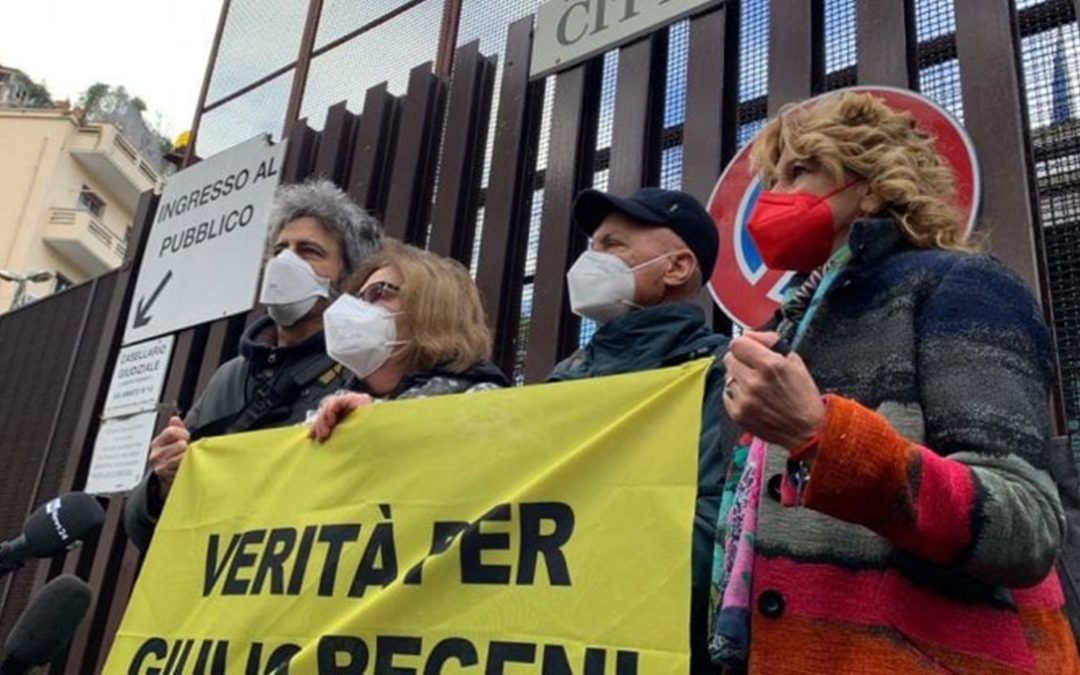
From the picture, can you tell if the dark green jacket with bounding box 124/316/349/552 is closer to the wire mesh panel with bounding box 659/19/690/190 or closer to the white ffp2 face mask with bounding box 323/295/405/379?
the white ffp2 face mask with bounding box 323/295/405/379

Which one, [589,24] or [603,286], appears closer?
[603,286]

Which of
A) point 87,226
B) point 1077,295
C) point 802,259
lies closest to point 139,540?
point 802,259

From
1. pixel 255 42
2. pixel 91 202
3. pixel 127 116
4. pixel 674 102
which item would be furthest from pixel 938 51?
pixel 127 116

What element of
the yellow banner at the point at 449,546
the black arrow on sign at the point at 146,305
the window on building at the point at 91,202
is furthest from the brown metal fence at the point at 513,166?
the window on building at the point at 91,202

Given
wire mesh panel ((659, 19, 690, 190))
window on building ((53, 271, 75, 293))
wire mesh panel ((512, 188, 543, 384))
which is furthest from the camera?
window on building ((53, 271, 75, 293))

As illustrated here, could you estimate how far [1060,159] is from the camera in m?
2.36

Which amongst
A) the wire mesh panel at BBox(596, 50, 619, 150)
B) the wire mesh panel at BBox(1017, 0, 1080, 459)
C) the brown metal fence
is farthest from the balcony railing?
the wire mesh panel at BBox(1017, 0, 1080, 459)

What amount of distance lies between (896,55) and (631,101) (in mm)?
998

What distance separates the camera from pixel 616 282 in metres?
1.97

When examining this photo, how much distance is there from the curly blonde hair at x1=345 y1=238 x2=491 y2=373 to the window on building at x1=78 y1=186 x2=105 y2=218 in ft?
88.4

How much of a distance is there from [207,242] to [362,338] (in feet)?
9.92

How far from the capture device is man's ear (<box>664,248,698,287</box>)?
6.62 ft

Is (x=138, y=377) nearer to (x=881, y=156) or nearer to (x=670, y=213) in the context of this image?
(x=670, y=213)

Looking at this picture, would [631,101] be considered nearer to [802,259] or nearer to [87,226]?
[802,259]
